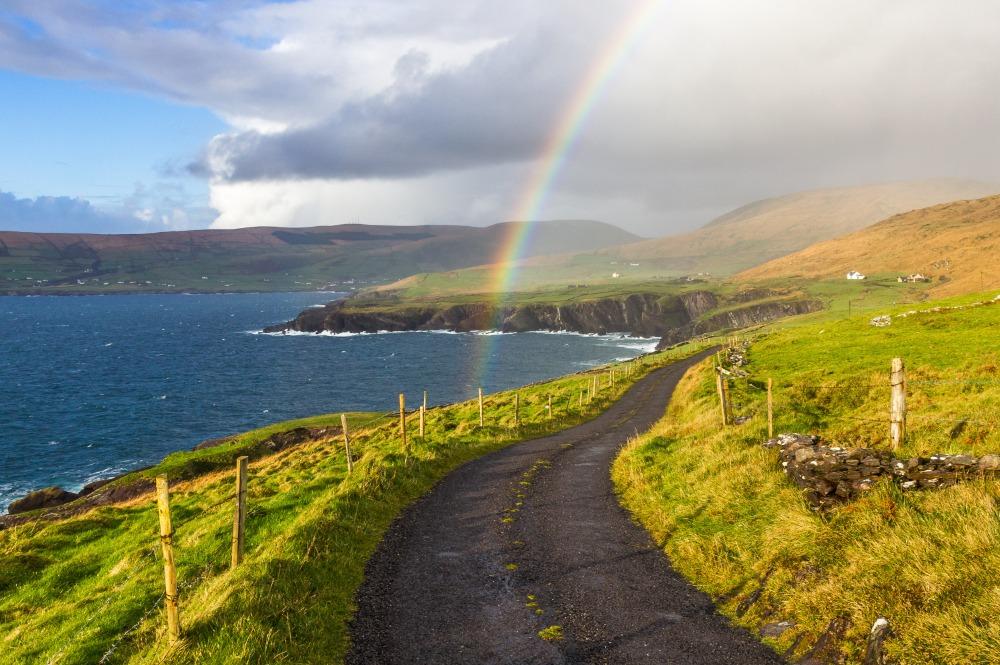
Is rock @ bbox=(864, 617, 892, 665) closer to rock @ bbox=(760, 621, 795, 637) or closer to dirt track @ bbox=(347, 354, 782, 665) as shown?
dirt track @ bbox=(347, 354, 782, 665)

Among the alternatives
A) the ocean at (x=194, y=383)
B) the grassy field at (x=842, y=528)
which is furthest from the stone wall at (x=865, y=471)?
the ocean at (x=194, y=383)

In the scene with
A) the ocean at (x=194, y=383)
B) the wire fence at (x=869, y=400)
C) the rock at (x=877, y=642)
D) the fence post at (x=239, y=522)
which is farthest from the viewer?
the ocean at (x=194, y=383)

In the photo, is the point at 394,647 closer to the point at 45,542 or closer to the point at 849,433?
the point at 849,433

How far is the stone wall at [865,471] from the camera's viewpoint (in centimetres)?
1377

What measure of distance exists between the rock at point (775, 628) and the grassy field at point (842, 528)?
0.46 feet

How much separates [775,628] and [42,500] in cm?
5908

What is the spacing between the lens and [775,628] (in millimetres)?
11289

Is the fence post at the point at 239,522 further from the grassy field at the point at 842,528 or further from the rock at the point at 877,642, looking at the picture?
the rock at the point at 877,642

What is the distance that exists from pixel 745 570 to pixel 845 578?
2.39 meters

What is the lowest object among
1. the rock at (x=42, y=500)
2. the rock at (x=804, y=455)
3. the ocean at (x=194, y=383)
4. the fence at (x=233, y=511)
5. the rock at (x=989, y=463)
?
the ocean at (x=194, y=383)

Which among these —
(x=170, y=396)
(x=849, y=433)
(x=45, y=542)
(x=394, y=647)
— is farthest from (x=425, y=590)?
(x=170, y=396)

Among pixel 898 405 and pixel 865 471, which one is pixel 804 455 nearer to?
pixel 865 471

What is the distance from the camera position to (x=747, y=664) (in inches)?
406

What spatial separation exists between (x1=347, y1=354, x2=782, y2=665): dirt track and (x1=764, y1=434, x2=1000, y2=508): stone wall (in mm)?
4432
